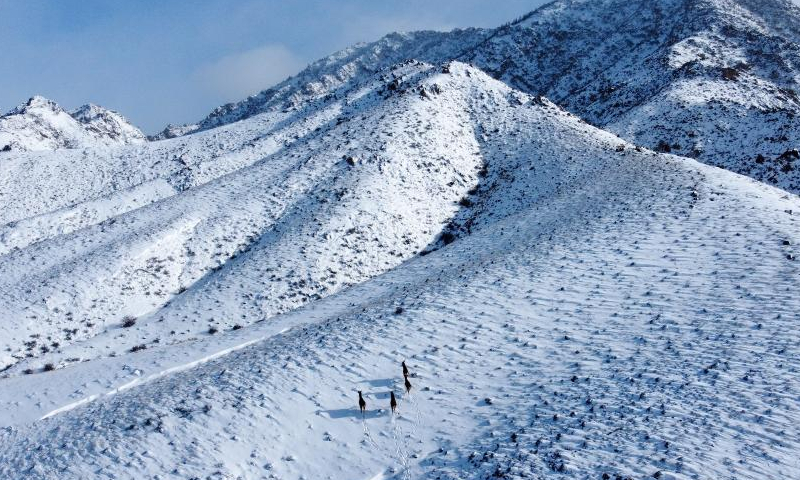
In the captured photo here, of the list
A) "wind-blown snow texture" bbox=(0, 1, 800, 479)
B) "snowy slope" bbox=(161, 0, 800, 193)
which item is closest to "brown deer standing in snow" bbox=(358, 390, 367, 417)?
"wind-blown snow texture" bbox=(0, 1, 800, 479)

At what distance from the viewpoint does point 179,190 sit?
48594 millimetres

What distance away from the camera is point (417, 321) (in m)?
19.5

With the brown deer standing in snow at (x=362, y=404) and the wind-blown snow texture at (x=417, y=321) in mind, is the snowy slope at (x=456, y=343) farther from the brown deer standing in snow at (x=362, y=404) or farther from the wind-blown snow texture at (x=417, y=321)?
the brown deer standing in snow at (x=362, y=404)

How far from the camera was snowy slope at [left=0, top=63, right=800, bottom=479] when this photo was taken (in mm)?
12289

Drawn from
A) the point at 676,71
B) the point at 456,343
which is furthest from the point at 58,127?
the point at 456,343

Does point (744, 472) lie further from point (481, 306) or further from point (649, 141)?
point (649, 141)

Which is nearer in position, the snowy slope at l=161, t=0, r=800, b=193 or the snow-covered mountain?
the snowy slope at l=161, t=0, r=800, b=193

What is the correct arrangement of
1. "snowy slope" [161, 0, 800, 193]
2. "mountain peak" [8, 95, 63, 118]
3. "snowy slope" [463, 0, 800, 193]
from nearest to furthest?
1. "snowy slope" [161, 0, 800, 193]
2. "snowy slope" [463, 0, 800, 193]
3. "mountain peak" [8, 95, 63, 118]

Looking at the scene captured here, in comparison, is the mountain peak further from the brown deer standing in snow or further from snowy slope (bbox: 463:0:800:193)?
the brown deer standing in snow

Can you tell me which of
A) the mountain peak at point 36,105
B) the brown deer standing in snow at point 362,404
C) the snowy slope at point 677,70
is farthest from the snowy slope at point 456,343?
the mountain peak at point 36,105

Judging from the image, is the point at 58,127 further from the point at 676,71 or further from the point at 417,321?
the point at 417,321

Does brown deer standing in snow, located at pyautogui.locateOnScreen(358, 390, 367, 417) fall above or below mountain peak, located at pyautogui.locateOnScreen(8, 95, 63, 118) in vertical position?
below

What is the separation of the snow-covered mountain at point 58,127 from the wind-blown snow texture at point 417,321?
78.5m

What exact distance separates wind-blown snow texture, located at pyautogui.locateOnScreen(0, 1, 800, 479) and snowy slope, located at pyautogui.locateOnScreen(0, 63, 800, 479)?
0.29ft
